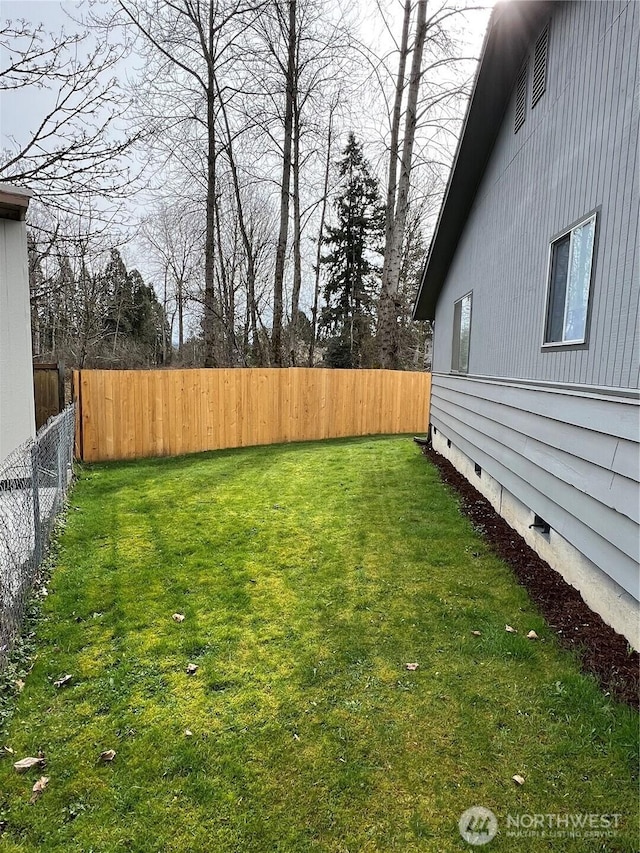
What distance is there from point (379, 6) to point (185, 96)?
5.74 metres

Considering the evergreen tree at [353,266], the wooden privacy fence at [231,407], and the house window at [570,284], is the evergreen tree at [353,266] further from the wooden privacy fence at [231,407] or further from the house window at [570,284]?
the house window at [570,284]

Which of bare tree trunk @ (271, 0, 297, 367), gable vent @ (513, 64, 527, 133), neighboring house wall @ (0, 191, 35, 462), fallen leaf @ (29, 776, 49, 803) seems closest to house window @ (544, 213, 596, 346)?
gable vent @ (513, 64, 527, 133)

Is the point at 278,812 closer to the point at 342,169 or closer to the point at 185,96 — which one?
the point at 185,96

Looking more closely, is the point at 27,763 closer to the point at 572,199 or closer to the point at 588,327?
the point at 588,327

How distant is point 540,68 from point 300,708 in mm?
6047

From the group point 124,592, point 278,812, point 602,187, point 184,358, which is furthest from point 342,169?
Result: point 278,812

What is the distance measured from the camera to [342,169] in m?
21.9

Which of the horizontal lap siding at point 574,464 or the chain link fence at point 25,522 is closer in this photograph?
the horizontal lap siding at point 574,464

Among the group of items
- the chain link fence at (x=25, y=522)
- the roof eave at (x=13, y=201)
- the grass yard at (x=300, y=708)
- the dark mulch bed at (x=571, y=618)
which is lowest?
the grass yard at (x=300, y=708)

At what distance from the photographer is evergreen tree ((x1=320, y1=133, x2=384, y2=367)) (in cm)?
2267

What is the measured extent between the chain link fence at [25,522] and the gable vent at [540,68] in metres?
5.75

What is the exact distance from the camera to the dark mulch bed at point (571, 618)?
2762mm

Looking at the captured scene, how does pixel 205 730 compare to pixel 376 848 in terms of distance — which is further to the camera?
pixel 205 730

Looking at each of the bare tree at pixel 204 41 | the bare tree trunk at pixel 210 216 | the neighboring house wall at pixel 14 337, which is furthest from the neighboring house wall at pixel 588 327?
the bare tree at pixel 204 41
